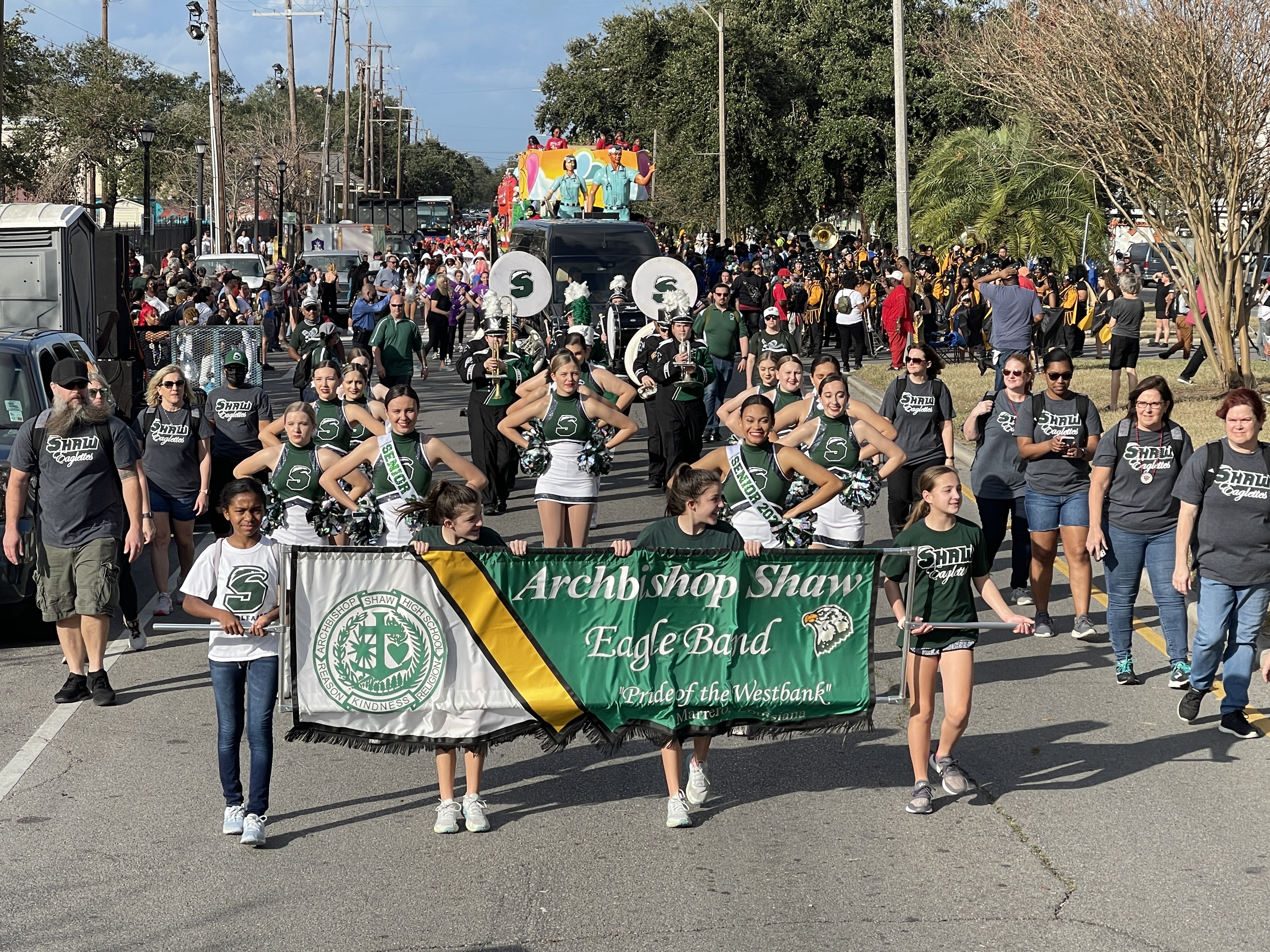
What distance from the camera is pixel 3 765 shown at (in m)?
7.69

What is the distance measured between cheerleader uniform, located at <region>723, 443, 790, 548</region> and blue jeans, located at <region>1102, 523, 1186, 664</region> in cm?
196

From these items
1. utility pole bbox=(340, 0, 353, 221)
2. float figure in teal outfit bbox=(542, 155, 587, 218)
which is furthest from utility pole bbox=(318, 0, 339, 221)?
float figure in teal outfit bbox=(542, 155, 587, 218)

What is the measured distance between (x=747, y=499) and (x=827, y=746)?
4.65 ft

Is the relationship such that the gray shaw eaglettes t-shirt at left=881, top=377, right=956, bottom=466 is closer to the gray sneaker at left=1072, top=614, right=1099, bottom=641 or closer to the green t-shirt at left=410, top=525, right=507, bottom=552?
the gray sneaker at left=1072, top=614, right=1099, bottom=641

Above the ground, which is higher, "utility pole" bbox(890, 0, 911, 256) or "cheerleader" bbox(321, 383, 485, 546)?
"utility pole" bbox(890, 0, 911, 256)

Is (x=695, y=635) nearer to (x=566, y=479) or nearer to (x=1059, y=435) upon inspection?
(x=566, y=479)

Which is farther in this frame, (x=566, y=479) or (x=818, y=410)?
(x=566, y=479)

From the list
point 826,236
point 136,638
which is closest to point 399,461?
point 136,638

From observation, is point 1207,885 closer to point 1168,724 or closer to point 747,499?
point 1168,724

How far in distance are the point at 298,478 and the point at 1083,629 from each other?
4814 mm

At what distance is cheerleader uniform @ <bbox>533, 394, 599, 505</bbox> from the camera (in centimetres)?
1036

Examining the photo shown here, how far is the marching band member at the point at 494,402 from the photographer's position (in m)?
14.1

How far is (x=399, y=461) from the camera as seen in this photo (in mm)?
8688

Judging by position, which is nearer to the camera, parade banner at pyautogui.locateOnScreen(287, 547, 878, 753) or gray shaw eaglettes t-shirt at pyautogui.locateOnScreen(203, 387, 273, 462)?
parade banner at pyautogui.locateOnScreen(287, 547, 878, 753)
